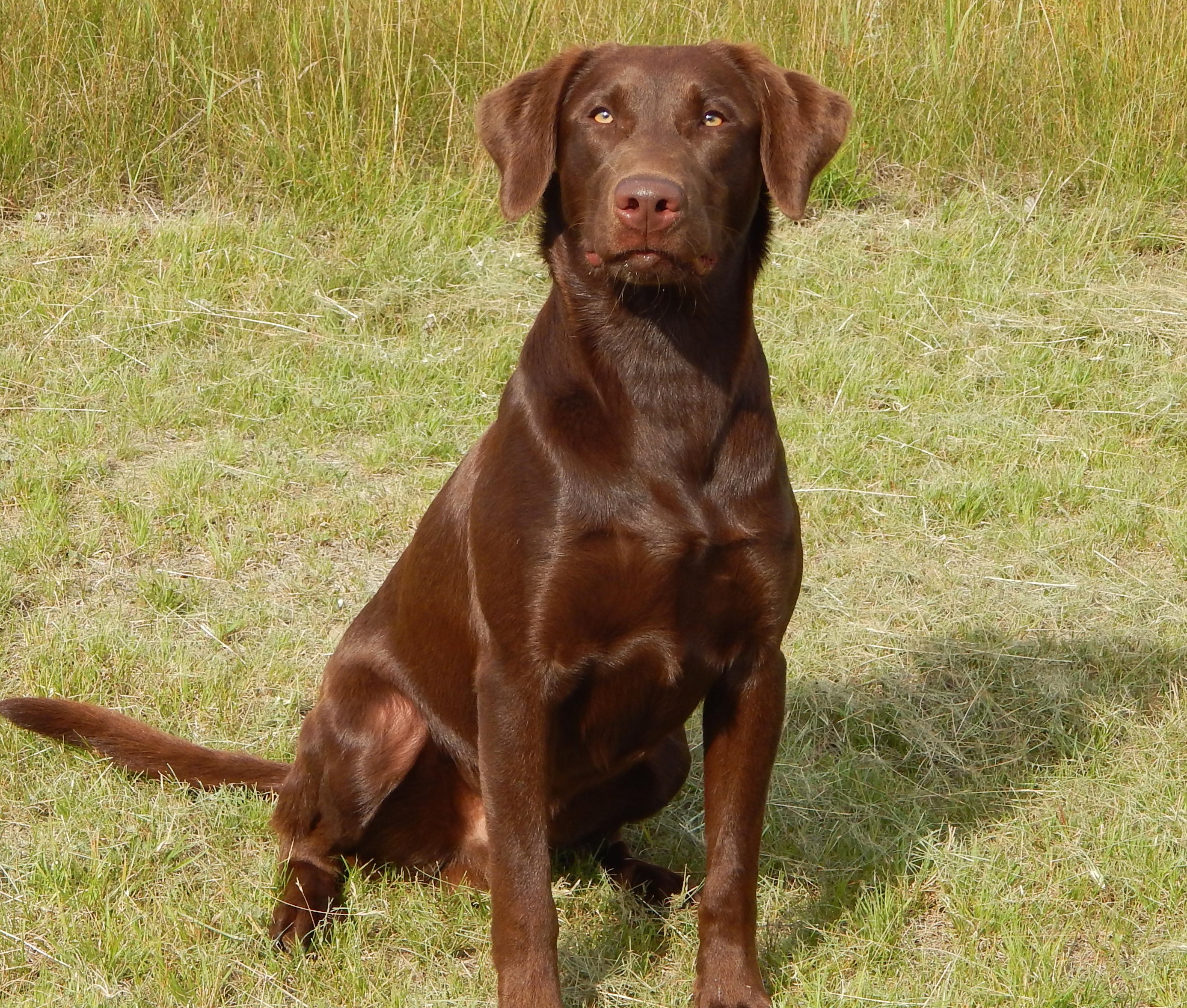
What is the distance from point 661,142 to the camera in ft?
8.02

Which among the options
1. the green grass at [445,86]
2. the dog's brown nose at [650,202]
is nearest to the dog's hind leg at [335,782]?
the dog's brown nose at [650,202]

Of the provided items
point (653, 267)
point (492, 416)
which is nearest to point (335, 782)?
point (653, 267)

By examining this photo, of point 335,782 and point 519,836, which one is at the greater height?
point 519,836

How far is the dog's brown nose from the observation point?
7.53ft

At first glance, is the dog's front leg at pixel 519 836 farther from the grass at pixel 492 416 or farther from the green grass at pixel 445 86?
the green grass at pixel 445 86

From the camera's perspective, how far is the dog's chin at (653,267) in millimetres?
2355

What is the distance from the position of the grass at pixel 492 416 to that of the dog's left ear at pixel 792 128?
1.34 meters

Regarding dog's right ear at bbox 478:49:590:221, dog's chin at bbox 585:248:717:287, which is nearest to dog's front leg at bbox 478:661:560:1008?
dog's chin at bbox 585:248:717:287

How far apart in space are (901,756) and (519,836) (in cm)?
131

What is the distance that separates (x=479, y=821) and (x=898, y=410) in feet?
8.36

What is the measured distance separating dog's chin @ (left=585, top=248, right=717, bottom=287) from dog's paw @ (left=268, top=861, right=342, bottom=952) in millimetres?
1275

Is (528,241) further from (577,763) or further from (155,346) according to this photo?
(577,763)

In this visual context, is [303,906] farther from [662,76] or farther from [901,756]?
[662,76]

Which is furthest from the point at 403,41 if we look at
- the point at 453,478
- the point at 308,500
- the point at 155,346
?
the point at 453,478
